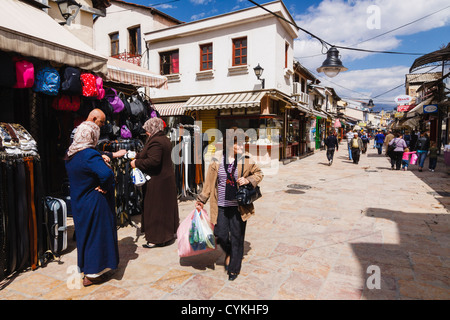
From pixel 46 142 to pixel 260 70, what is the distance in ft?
32.5

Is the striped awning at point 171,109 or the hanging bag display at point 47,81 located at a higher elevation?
the striped awning at point 171,109

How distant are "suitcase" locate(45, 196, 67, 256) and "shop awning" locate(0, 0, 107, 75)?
206cm

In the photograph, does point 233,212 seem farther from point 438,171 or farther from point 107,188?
point 438,171

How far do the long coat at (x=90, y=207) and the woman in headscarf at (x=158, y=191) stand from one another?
0.95 m

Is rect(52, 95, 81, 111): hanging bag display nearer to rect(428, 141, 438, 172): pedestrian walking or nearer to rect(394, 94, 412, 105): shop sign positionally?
rect(428, 141, 438, 172): pedestrian walking

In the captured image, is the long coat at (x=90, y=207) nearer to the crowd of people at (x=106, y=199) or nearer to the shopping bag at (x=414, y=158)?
the crowd of people at (x=106, y=199)

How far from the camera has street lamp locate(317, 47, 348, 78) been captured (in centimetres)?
733

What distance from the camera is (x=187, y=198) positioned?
7.44 meters

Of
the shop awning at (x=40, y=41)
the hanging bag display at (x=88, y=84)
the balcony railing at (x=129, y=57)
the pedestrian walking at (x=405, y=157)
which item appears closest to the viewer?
the shop awning at (x=40, y=41)

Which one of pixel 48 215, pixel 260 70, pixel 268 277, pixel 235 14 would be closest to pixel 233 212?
pixel 268 277

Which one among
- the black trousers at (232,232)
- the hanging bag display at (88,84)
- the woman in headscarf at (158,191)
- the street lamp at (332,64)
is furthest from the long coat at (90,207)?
the street lamp at (332,64)

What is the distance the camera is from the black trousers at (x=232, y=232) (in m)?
3.35

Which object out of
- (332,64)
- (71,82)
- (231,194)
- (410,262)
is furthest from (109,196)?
(332,64)

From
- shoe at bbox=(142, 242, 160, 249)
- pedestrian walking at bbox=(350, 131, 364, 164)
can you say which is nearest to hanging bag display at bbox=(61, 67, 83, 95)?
shoe at bbox=(142, 242, 160, 249)
